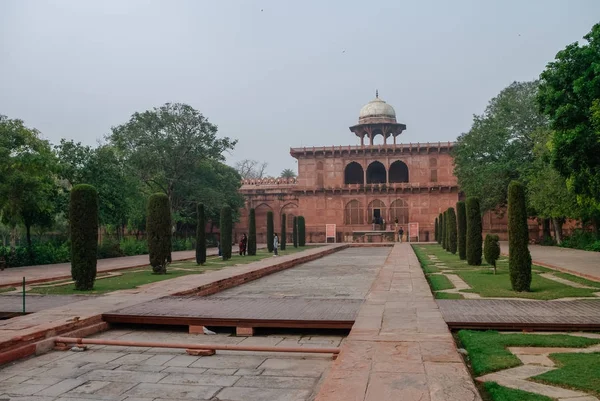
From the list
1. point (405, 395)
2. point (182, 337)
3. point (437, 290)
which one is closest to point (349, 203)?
point (437, 290)

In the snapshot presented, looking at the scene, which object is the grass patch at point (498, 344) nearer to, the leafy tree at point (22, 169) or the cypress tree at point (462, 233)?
the cypress tree at point (462, 233)

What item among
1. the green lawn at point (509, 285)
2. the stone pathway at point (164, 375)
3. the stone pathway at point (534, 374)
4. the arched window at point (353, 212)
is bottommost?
the stone pathway at point (164, 375)

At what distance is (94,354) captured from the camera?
617 centimetres

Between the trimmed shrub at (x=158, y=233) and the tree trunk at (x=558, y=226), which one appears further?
the tree trunk at (x=558, y=226)

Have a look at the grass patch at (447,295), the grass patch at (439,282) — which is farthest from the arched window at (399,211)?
the grass patch at (447,295)

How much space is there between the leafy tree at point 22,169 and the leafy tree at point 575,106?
1622 centimetres

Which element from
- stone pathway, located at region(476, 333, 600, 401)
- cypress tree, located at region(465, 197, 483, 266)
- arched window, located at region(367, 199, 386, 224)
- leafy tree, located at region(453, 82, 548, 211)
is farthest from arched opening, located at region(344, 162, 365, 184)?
stone pathway, located at region(476, 333, 600, 401)

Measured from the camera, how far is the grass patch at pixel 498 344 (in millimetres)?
4992

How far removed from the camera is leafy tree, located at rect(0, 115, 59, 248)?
18.1 meters

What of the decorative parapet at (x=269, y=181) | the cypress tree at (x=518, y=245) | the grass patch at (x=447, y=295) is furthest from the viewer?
the decorative parapet at (x=269, y=181)

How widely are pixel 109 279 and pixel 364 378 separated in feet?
36.2

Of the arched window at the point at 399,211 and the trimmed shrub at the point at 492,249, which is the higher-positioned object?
the arched window at the point at 399,211

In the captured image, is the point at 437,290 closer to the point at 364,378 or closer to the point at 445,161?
the point at 364,378

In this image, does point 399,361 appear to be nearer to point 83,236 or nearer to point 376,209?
point 83,236
